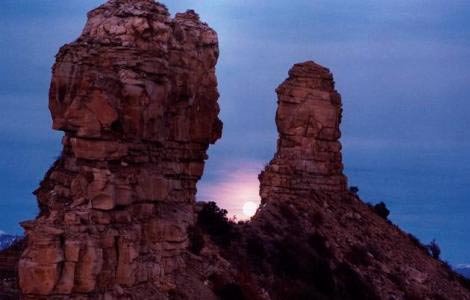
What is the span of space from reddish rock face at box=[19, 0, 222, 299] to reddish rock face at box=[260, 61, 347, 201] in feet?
71.0

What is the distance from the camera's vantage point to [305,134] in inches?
2287

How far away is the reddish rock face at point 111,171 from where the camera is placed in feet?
101

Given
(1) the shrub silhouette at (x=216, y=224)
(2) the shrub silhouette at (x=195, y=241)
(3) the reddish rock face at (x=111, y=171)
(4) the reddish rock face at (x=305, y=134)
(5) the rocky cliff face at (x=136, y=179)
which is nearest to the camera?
(3) the reddish rock face at (x=111, y=171)

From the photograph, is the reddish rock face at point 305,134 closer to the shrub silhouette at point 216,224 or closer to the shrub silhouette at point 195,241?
the shrub silhouette at point 216,224

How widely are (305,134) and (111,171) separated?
26240 millimetres

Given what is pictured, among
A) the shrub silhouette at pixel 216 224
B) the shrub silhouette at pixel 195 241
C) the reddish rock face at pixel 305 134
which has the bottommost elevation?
the shrub silhouette at pixel 195 241

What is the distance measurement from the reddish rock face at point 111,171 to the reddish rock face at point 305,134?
21628 mm

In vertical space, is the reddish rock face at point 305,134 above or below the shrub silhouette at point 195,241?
above

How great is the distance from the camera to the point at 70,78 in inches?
1289

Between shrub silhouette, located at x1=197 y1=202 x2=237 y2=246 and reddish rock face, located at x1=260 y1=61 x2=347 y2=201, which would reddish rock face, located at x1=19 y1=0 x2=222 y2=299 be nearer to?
shrub silhouette, located at x1=197 y1=202 x2=237 y2=246

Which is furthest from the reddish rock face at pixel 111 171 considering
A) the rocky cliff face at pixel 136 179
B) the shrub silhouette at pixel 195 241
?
the shrub silhouette at pixel 195 241

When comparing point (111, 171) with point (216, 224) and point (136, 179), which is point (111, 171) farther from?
point (216, 224)

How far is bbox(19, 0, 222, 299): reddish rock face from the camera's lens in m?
30.8

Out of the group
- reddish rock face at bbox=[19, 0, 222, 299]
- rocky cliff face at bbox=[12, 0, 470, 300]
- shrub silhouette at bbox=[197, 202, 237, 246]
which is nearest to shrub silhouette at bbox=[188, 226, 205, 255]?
rocky cliff face at bbox=[12, 0, 470, 300]
